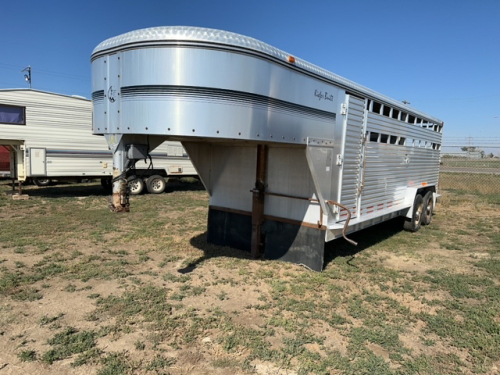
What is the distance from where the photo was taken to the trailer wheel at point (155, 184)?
13336 mm

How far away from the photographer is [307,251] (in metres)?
5.28

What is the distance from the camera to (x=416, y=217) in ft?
26.9

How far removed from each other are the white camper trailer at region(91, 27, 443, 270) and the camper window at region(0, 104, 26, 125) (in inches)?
300

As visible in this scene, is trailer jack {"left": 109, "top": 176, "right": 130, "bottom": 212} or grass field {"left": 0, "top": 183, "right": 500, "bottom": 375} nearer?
grass field {"left": 0, "top": 183, "right": 500, "bottom": 375}

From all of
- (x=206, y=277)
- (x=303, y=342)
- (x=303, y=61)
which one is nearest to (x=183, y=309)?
(x=206, y=277)

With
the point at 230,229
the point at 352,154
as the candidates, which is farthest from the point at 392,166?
the point at 230,229

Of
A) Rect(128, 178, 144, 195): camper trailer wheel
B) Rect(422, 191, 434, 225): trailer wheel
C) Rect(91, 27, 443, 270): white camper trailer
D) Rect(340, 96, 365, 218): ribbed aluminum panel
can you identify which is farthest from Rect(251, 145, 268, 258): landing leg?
Rect(128, 178, 144, 195): camper trailer wheel

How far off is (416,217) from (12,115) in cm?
1146

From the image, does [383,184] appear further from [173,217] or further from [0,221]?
[0,221]

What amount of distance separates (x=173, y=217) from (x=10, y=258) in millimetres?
4034

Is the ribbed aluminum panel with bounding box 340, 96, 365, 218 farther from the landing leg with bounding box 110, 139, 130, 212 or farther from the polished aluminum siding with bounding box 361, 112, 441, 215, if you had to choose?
the landing leg with bounding box 110, 139, 130, 212

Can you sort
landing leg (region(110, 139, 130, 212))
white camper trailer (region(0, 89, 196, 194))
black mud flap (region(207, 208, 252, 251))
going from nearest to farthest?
landing leg (region(110, 139, 130, 212)), black mud flap (region(207, 208, 252, 251)), white camper trailer (region(0, 89, 196, 194))

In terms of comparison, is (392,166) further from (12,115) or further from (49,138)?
(12,115)

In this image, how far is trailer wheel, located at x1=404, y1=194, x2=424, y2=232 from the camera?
313 inches
